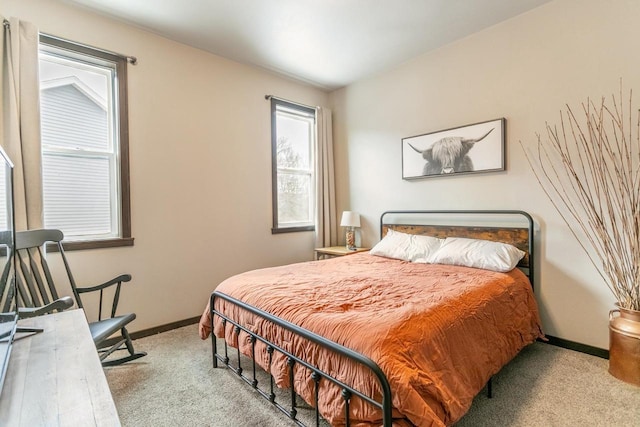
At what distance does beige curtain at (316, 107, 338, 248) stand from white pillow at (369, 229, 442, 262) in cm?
105

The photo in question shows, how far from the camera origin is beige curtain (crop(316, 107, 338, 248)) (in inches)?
167

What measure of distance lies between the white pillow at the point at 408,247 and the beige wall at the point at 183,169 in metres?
1.37

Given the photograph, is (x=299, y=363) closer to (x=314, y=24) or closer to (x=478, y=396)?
(x=478, y=396)

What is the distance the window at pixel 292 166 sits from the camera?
155 inches

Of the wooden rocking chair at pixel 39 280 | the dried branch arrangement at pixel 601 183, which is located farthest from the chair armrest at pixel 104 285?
the dried branch arrangement at pixel 601 183

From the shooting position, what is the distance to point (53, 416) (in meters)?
0.84

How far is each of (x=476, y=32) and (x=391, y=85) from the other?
1.00 metres

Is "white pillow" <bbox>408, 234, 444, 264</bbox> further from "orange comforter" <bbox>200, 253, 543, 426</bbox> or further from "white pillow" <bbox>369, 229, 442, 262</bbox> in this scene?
"orange comforter" <bbox>200, 253, 543, 426</bbox>

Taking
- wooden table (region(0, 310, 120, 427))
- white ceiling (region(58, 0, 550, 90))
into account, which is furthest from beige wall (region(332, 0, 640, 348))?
wooden table (region(0, 310, 120, 427))

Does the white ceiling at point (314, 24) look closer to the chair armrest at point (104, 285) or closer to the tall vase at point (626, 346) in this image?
the chair armrest at point (104, 285)

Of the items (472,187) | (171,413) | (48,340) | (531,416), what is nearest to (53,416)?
(48,340)

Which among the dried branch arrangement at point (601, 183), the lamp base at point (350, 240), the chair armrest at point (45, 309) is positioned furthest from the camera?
the lamp base at point (350, 240)

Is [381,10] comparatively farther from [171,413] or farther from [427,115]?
[171,413]

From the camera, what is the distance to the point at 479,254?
2.65 m
